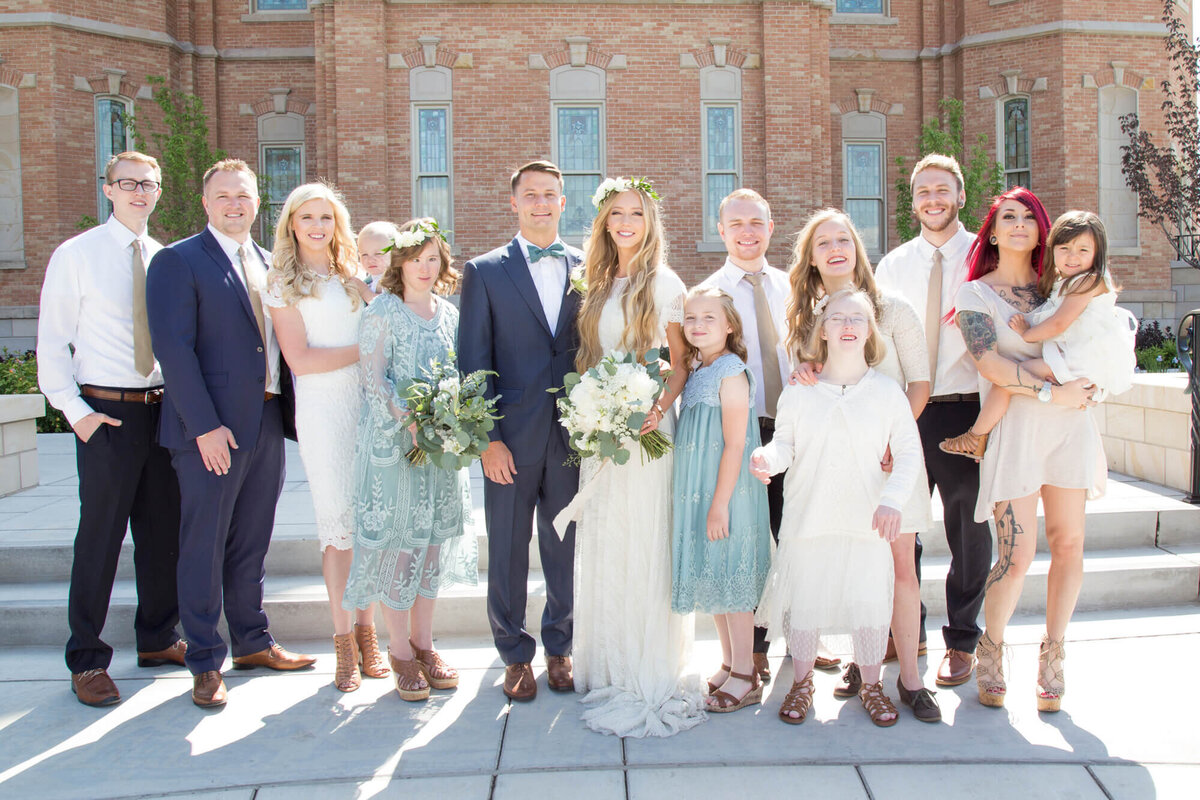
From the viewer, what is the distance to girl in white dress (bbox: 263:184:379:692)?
165 inches

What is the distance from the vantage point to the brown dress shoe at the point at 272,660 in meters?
4.51

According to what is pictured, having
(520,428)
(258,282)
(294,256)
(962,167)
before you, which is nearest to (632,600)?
(520,428)

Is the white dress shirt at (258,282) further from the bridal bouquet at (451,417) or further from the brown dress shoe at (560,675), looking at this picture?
the brown dress shoe at (560,675)

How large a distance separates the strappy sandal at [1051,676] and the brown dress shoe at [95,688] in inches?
169

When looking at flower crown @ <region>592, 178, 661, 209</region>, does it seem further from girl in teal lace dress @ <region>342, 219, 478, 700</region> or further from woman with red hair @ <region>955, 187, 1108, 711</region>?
woman with red hair @ <region>955, 187, 1108, 711</region>

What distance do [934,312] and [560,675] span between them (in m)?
2.57

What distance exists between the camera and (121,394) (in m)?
4.29

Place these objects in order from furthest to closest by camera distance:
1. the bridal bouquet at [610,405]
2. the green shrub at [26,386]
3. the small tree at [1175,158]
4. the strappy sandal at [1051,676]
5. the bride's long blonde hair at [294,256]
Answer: the small tree at [1175,158], the green shrub at [26,386], the bride's long blonde hair at [294,256], the strappy sandal at [1051,676], the bridal bouquet at [610,405]

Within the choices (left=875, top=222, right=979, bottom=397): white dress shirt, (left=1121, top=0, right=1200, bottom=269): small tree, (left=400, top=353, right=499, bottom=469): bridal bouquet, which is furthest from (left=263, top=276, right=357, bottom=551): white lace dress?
(left=1121, top=0, right=1200, bottom=269): small tree

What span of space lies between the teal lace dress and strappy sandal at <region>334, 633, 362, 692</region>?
259mm

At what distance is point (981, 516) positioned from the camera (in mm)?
4016

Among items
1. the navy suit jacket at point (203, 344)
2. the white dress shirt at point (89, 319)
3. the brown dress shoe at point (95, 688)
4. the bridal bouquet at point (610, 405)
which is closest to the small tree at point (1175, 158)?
the bridal bouquet at point (610, 405)

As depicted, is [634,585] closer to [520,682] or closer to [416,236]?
[520,682]

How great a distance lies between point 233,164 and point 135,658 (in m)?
2.73
